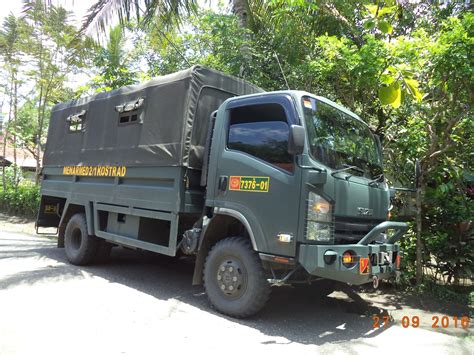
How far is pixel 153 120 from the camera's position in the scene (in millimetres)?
6133

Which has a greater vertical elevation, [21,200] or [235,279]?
[21,200]

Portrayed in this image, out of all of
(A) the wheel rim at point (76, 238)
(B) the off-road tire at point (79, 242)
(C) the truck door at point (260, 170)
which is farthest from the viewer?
(A) the wheel rim at point (76, 238)

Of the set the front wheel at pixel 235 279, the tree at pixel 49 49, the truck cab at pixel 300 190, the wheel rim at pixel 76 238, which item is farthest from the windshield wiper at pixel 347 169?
the tree at pixel 49 49

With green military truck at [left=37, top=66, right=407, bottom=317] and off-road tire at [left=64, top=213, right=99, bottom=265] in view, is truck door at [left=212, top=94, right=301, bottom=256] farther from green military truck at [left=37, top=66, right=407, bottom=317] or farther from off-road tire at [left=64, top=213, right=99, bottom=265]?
off-road tire at [left=64, top=213, right=99, bottom=265]

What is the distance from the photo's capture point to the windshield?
467 centimetres

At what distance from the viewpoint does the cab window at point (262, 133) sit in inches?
184

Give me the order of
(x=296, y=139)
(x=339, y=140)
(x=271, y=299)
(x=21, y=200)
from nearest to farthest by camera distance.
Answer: (x=296, y=139) → (x=339, y=140) → (x=271, y=299) → (x=21, y=200)

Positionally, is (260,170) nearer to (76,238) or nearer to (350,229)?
(350,229)

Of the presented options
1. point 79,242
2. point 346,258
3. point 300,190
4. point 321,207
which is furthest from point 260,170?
point 79,242

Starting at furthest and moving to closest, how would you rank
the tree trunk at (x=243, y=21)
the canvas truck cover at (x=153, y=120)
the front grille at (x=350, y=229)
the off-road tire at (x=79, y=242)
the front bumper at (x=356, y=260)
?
the tree trunk at (x=243, y=21), the off-road tire at (x=79, y=242), the canvas truck cover at (x=153, y=120), the front grille at (x=350, y=229), the front bumper at (x=356, y=260)

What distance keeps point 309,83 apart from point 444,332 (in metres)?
4.97

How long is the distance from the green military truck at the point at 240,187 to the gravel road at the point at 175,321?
1.62 feet

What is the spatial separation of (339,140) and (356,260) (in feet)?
4.78

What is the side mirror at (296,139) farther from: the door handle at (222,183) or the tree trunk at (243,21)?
the tree trunk at (243,21)
